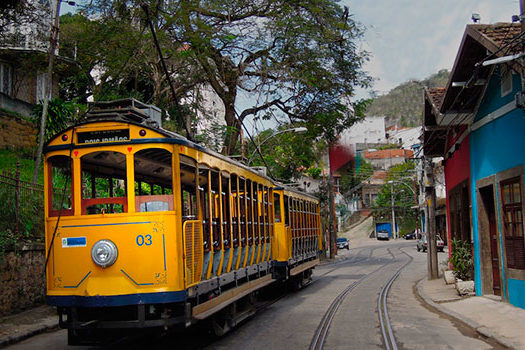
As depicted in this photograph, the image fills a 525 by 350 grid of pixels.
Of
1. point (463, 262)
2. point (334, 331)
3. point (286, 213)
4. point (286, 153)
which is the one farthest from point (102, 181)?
point (286, 153)

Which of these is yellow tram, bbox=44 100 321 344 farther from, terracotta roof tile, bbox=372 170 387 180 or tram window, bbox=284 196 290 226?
terracotta roof tile, bbox=372 170 387 180

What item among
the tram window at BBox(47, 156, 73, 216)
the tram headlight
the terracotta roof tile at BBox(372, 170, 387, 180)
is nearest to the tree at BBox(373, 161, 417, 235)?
the terracotta roof tile at BBox(372, 170, 387, 180)

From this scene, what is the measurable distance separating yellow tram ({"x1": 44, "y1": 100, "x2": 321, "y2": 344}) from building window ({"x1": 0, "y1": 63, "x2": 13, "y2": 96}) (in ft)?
52.3

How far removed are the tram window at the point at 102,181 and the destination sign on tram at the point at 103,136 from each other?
0.19 metres

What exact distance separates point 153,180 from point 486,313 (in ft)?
24.0

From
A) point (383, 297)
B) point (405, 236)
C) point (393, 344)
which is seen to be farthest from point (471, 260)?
point (405, 236)

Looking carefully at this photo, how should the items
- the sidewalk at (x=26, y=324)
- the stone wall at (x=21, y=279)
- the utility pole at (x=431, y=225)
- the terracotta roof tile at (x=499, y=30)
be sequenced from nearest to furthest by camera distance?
1. the sidewalk at (x=26, y=324)
2. the terracotta roof tile at (x=499, y=30)
3. the stone wall at (x=21, y=279)
4. the utility pole at (x=431, y=225)

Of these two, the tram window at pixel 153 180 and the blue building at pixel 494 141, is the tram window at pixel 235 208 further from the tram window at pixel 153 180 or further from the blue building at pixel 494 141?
the blue building at pixel 494 141

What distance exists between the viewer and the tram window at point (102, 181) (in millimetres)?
7422

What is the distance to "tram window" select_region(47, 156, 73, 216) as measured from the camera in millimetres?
7492

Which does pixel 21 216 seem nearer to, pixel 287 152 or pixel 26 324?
pixel 26 324

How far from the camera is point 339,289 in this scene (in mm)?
18391

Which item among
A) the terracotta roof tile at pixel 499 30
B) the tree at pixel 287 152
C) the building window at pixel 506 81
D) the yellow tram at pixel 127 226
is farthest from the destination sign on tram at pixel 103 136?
the tree at pixel 287 152

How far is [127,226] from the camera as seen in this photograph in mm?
7039
